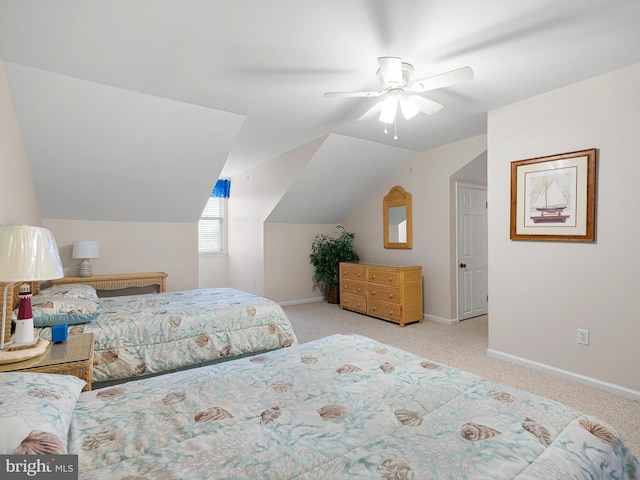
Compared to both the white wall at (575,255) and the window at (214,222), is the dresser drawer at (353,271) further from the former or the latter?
the window at (214,222)

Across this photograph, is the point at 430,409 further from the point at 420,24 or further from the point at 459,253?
the point at 459,253

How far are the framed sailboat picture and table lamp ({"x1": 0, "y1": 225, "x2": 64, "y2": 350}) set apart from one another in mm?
3460

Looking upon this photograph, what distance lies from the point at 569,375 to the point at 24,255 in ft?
12.3

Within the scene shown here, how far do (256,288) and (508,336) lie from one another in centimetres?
396

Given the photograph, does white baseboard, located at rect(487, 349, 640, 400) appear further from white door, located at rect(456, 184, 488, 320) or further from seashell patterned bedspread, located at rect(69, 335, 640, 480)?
seashell patterned bedspread, located at rect(69, 335, 640, 480)

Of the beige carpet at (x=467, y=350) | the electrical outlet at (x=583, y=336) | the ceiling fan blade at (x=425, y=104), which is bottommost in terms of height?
the beige carpet at (x=467, y=350)

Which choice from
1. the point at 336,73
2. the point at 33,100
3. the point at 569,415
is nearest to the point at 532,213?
the point at 336,73

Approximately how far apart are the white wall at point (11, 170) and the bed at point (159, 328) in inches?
27.2

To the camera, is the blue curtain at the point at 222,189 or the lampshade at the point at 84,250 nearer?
the lampshade at the point at 84,250

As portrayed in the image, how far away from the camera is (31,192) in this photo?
3.57 meters

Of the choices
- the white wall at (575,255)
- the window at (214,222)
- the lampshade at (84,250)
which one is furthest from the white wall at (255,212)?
the white wall at (575,255)

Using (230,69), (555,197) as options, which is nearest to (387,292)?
(555,197)

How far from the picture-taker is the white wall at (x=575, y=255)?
2.58m

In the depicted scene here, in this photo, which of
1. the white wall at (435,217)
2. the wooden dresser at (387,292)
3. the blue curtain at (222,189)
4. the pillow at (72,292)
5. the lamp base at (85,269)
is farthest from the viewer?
the blue curtain at (222,189)
